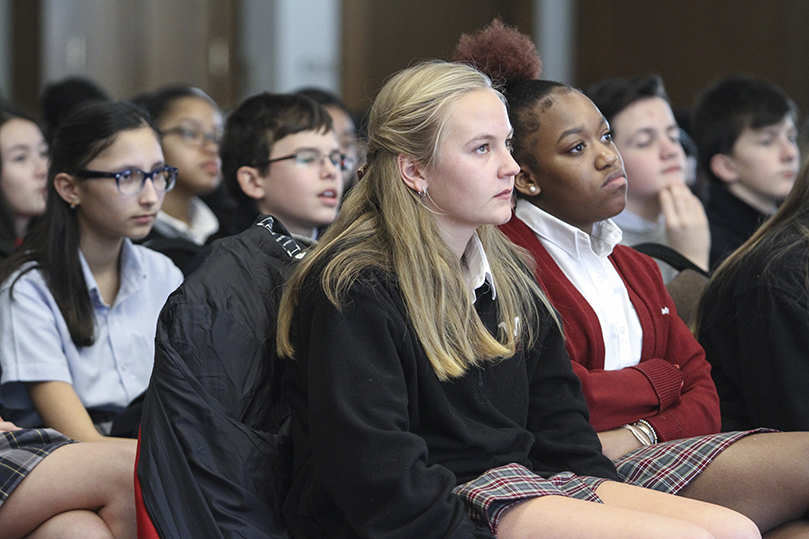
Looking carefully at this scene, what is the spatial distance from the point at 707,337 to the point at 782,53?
11.7ft

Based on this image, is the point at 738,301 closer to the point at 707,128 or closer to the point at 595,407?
the point at 595,407

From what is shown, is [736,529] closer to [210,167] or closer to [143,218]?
[143,218]

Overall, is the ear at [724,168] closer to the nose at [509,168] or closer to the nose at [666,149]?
the nose at [666,149]

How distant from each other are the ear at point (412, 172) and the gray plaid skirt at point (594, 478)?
45cm

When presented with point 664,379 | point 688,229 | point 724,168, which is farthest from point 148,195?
point 724,168

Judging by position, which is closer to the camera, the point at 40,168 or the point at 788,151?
the point at 788,151

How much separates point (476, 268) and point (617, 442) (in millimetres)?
402

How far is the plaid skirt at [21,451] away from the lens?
1389mm

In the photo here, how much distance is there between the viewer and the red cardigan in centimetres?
156

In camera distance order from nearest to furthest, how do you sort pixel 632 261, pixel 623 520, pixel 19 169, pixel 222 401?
pixel 623 520 → pixel 222 401 → pixel 632 261 → pixel 19 169

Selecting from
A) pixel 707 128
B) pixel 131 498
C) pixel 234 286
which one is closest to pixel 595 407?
pixel 234 286

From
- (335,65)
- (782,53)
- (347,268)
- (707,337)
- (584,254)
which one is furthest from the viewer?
(335,65)

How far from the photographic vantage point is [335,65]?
5246mm

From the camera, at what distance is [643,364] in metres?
1.63
